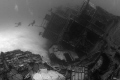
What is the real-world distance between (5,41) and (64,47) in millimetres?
12109

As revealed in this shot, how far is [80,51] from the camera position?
19438 mm

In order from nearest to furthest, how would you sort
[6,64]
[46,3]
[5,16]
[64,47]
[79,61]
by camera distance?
[6,64] → [79,61] → [64,47] → [5,16] → [46,3]

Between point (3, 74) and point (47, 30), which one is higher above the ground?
point (47, 30)

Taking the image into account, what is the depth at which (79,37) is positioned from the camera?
62.1ft

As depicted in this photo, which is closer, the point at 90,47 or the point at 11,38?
the point at 90,47

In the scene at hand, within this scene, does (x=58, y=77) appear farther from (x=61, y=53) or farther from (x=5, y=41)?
(x=5, y=41)

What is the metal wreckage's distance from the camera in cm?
1459

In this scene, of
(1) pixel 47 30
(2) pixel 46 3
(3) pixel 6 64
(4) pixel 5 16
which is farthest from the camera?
(2) pixel 46 3

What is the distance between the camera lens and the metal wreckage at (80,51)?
1459 centimetres

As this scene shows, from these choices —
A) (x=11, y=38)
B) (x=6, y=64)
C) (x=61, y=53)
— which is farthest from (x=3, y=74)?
(x=11, y=38)

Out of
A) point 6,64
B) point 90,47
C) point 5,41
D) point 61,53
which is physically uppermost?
point 90,47

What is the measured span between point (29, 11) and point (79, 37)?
95.2 ft

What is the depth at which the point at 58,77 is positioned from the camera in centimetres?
1507

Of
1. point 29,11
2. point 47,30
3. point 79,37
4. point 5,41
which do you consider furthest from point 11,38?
point 29,11
